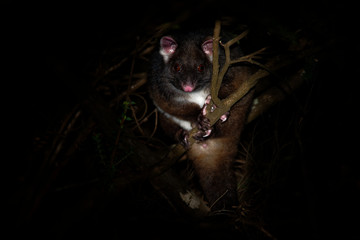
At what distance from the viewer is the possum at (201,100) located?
2896 millimetres

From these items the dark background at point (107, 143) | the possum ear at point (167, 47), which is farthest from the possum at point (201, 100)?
the dark background at point (107, 143)

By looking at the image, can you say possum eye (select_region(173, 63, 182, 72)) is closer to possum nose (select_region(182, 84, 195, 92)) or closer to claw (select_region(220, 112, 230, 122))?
possum nose (select_region(182, 84, 195, 92))

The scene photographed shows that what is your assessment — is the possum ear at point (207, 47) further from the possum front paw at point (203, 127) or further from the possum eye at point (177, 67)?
the possum front paw at point (203, 127)

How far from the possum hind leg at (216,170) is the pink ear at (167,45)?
124 centimetres

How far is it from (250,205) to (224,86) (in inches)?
59.9

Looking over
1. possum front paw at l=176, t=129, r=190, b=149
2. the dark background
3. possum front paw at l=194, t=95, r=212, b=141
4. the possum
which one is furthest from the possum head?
possum front paw at l=176, t=129, r=190, b=149

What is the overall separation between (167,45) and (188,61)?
32 cm

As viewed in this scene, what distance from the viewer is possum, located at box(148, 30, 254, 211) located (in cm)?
290

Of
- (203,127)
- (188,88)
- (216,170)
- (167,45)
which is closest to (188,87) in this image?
(188,88)

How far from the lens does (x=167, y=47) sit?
297cm

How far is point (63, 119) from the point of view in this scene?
3582 mm

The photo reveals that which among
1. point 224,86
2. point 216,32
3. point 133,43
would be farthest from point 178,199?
point 133,43

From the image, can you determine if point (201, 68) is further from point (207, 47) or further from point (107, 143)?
point (107, 143)

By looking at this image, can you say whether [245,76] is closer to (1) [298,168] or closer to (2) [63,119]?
(1) [298,168]
